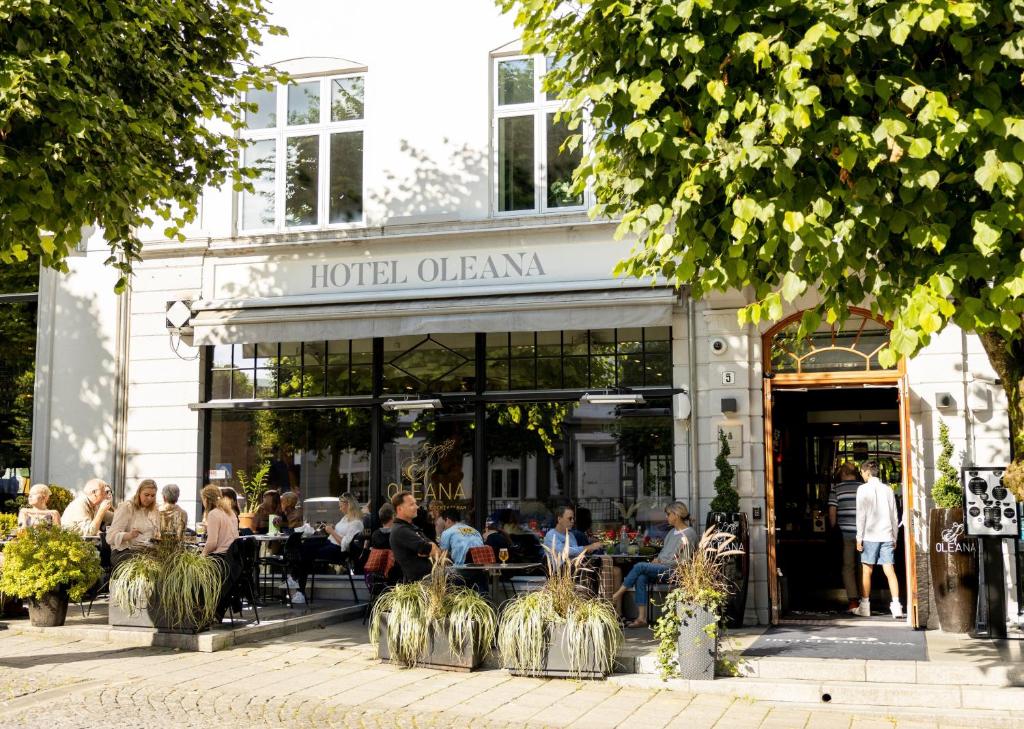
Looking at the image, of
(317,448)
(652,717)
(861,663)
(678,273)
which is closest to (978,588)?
(861,663)

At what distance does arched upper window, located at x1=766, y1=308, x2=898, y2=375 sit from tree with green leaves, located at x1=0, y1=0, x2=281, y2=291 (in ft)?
21.0

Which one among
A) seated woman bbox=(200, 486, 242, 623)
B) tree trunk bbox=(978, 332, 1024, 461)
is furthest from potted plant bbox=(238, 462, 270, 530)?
tree trunk bbox=(978, 332, 1024, 461)

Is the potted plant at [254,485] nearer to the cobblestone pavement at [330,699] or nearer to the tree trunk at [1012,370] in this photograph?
the cobblestone pavement at [330,699]

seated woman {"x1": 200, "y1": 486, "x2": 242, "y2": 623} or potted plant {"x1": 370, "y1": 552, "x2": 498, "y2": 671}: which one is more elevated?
seated woman {"x1": 200, "y1": 486, "x2": 242, "y2": 623}

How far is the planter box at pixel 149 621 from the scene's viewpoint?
9742 mm

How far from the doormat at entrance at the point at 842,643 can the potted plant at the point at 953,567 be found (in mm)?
375

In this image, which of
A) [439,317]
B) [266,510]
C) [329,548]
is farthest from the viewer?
[266,510]

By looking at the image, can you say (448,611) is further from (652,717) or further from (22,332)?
(22,332)

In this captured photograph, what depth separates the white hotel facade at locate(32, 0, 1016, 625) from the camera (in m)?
11.7

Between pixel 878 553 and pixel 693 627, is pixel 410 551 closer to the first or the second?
pixel 693 627

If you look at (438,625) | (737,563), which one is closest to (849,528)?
(737,563)

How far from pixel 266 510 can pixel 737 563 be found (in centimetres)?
593

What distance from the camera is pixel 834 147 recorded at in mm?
6492

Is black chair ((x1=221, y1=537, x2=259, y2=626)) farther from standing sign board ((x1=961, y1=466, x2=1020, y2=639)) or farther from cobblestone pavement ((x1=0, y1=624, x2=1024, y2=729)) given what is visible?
standing sign board ((x1=961, y1=466, x2=1020, y2=639))
